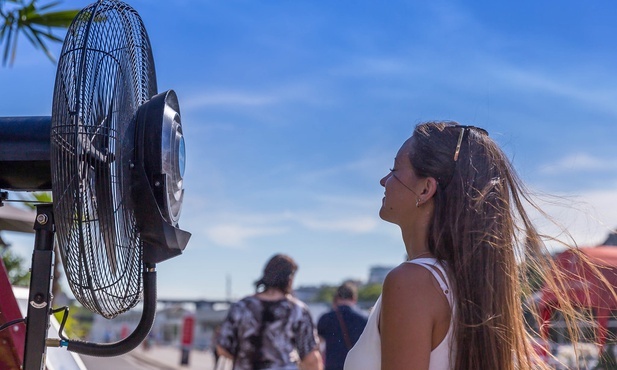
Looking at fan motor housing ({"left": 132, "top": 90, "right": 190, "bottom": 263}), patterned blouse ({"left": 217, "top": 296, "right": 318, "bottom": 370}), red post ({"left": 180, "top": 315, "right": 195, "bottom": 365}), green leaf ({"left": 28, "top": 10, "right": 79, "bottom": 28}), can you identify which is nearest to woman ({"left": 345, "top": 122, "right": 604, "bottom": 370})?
fan motor housing ({"left": 132, "top": 90, "right": 190, "bottom": 263})

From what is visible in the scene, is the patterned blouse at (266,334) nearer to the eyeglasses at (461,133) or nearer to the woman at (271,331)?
the woman at (271,331)

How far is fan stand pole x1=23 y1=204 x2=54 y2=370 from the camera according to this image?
147 cm

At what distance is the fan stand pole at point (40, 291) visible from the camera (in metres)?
1.47

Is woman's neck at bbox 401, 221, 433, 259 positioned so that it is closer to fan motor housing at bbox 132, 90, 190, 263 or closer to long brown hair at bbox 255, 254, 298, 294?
fan motor housing at bbox 132, 90, 190, 263

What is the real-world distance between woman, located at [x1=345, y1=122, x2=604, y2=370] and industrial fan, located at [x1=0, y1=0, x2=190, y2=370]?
47 centimetres

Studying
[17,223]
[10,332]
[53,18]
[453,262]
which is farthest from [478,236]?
[17,223]

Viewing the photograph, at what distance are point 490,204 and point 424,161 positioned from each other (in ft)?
0.57

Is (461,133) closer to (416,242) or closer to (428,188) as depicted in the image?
(428,188)

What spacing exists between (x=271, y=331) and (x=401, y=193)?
3422mm

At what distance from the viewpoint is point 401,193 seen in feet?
6.06

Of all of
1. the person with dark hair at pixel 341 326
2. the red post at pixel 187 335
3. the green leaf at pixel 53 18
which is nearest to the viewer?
the green leaf at pixel 53 18

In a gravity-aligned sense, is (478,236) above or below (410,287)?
above

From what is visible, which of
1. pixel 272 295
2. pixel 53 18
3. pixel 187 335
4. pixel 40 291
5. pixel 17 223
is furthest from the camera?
pixel 187 335

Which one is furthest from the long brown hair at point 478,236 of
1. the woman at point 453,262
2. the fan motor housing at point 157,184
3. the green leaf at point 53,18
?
the green leaf at point 53,18
